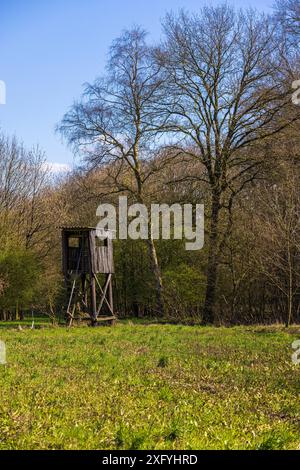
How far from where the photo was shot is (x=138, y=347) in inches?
631

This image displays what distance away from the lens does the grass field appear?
6.36 m

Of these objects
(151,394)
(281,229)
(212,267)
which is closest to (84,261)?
(212,267)

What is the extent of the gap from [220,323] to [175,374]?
14758 mm

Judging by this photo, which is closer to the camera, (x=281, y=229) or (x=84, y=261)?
(x=281, y=229)

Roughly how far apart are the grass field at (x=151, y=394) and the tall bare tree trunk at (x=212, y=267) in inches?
382

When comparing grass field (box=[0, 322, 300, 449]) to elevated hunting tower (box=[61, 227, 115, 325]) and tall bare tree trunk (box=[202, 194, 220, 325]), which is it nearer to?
elevated hunting tower (box=[61, 227, 115, 325])

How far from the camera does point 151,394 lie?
9.16 m

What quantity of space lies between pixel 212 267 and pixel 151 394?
1874 cm

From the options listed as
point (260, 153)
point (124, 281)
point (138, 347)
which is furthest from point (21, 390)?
point (124, 281)

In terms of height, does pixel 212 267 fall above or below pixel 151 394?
above

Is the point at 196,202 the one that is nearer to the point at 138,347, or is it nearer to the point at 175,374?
the point at 138,347

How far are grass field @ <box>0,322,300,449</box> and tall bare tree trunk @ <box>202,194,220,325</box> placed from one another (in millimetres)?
9704

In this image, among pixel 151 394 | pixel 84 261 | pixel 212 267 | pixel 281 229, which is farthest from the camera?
pixel 212 267

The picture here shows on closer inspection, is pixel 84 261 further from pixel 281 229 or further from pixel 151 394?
pixel 151 394
